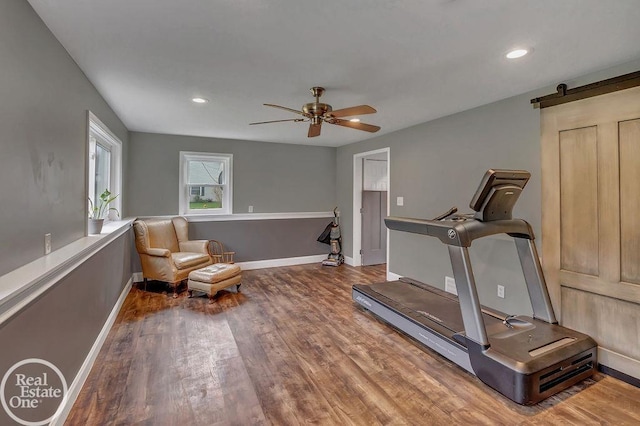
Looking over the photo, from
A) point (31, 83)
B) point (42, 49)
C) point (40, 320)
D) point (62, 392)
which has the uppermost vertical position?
point (42, 49)

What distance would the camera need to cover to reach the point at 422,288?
372 centimetres

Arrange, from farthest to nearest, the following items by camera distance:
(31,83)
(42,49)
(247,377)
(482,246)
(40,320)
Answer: (482,246) < (247,377) < (42,49) < (31,83) < (40,320)

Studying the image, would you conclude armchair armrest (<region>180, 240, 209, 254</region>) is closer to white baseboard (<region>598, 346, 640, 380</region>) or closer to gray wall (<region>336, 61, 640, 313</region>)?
gray wall (<region>336, 61, 640, 313</region>)

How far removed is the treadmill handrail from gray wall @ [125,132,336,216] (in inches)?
141

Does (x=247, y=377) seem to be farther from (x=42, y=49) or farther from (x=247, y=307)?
(x=42, y=49)

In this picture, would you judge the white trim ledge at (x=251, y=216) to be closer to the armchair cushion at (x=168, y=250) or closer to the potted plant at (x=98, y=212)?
the armchair cushion at (x=168, y=250)

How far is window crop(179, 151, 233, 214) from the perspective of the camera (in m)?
5.25

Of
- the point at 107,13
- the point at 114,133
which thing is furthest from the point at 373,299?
the point at 114,133

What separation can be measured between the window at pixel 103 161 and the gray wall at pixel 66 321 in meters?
0.84

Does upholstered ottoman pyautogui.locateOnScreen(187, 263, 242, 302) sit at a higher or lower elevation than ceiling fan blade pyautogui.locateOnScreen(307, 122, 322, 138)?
lower

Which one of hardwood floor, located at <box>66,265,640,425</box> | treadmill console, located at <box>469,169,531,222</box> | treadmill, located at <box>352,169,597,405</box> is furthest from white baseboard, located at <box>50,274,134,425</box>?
treadmill console, located at <box>469,169,531,222</box>

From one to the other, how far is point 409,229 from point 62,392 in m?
2.64

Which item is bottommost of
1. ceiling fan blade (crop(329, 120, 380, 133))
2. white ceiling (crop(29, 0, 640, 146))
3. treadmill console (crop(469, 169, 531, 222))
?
treadmill console (crop(469, 169, 531, 222))

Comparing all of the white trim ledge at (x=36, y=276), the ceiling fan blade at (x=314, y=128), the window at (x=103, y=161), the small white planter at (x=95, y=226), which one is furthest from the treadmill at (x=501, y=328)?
the window at (x=103, y=161)
